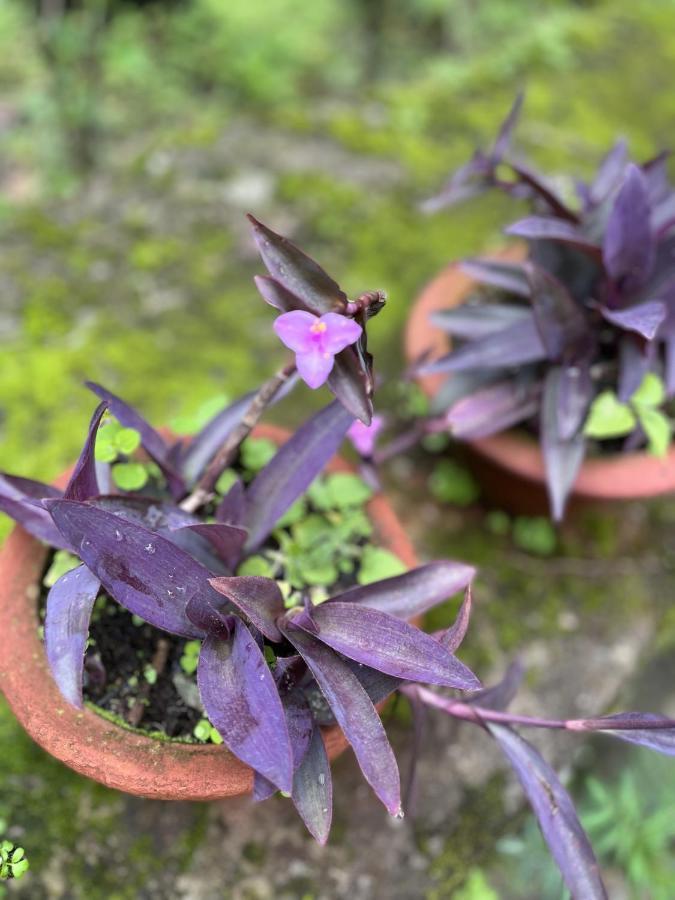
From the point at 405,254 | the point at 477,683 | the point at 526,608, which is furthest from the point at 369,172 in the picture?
the point at 477,683

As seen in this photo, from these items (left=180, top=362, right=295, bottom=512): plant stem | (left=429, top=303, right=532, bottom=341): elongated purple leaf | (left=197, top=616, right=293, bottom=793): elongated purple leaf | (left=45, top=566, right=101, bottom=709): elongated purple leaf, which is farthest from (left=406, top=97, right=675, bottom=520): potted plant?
(left=45, top=566, right=101, bottom=709): elongated purple leaf

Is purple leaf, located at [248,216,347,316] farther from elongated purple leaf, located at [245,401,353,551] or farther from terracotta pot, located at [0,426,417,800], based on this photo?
terracotta pot, located at [0,426,417,800]

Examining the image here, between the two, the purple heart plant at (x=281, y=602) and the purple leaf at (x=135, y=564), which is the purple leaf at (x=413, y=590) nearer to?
the purple heart plant at (x=281, y=602)

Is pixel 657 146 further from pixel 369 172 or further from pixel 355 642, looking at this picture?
pixel 355 642

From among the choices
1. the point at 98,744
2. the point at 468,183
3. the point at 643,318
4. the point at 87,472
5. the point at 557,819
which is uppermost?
the point at 468,183

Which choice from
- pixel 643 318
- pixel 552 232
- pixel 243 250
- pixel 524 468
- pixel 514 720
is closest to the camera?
pixel 514 720

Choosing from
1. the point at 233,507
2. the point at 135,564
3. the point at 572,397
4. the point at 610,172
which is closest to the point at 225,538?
the point at 233,507

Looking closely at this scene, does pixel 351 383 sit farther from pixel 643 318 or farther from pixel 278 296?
pixel 643 318
